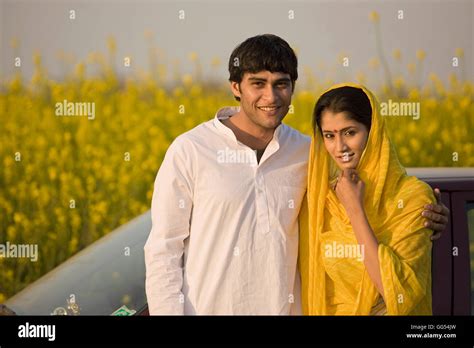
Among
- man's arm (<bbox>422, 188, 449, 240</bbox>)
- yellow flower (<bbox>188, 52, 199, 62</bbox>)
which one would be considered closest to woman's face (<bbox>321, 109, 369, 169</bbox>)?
man's arm (<bbox>422, 188, 449, 240</bbox>)

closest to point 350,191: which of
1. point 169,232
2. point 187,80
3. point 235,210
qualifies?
point 235,210

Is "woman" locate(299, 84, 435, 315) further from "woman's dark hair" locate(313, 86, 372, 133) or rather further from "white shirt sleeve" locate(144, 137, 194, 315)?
"white shirt sleeve" locate(144, 137, 194, 315)

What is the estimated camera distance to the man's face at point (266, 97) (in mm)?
3664

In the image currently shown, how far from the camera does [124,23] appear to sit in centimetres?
416

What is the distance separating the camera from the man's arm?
11.9 feet

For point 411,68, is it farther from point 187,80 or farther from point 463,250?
point 187,80

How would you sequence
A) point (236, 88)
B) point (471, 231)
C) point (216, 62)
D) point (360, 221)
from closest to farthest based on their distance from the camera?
point (360, 221) < point (236, 88) < point (471, 231) < point (216, 62)

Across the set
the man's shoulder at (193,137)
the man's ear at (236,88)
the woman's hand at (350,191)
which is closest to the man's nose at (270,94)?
the man's ear at (236,88)

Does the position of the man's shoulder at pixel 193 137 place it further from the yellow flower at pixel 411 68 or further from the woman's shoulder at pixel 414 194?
the yellow flower at pixel 411 68

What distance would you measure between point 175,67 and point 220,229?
0.92m

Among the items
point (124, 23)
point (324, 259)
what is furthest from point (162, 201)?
point (124, 23)

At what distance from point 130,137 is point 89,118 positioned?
0.29m

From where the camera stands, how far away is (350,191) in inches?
145
